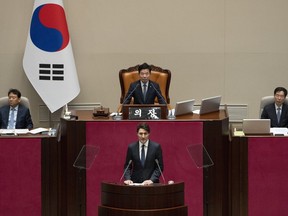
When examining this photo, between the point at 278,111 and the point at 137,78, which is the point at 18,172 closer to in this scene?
the point at 137,78

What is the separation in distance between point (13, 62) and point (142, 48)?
6.19 ft

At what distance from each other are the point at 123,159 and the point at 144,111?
56cm

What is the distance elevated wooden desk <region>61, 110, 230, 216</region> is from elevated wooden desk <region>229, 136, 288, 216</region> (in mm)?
199

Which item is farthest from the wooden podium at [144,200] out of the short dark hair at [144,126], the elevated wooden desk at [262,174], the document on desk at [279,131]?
the document on desk at [279,131]

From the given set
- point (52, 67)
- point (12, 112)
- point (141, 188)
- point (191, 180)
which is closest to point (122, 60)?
point (52, 67)

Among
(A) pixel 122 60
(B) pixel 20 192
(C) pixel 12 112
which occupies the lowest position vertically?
(B) pixel 20 192

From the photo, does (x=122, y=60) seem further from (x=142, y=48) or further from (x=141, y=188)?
(x=141, y=188)

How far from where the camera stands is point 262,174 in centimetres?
860

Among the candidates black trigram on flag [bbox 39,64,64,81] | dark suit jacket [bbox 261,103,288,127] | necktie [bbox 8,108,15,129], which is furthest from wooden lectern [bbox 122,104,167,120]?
black trigram on flag [bbox 39,64,64,81]

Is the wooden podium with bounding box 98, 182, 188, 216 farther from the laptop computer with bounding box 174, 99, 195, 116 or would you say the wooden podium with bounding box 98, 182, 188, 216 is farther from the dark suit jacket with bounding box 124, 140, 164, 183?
the laptop computer with bounding box 174, 99, 195, 116

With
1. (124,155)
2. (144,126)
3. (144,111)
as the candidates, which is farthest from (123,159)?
Answer: (144,126)

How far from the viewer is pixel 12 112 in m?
9.86

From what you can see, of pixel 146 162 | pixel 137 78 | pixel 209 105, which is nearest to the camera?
pixel 146 162

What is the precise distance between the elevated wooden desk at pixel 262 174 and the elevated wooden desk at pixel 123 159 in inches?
7.8
